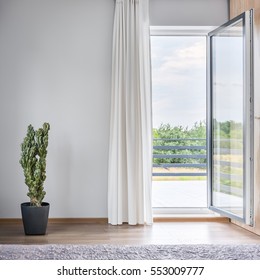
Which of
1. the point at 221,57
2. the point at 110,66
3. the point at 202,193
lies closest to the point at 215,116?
the point at 221,57

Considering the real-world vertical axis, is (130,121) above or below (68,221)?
above

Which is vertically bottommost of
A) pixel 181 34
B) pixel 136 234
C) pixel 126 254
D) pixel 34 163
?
pixel 136 234

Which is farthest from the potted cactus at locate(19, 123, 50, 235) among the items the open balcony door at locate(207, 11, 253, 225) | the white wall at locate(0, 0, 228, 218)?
the open balcony door at locate(207, 11, 253, 225)

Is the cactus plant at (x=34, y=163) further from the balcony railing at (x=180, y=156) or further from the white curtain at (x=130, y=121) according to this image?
the balcony railing at (x=180, y=156)

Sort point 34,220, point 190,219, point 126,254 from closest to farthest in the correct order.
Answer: point 126,254 → point 34,220 → point 190,219

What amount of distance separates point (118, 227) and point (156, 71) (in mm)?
1858

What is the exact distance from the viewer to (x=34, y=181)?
371cm

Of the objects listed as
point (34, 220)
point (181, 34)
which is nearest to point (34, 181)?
point (34, 220)

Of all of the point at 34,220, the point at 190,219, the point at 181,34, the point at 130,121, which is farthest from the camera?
the point at 181,34

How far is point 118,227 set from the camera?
405 centimetres

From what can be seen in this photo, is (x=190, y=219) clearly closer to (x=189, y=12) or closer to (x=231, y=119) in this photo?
(x=231, y=119)

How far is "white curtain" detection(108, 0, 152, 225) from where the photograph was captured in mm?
4176

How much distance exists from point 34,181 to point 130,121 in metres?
1.21
